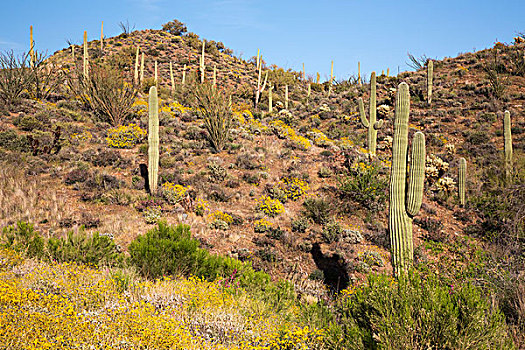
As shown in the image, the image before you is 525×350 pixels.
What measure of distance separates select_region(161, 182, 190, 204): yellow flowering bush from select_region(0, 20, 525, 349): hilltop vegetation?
9 centimetres

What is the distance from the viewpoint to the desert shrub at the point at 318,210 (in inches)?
422

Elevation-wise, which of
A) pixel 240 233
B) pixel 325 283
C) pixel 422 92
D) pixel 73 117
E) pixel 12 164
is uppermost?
pixel 422 92

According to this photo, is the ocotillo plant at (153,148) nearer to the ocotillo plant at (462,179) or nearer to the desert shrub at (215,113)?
the desert shrub at (215,113)

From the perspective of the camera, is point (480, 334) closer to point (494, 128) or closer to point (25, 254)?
point (25, 254)

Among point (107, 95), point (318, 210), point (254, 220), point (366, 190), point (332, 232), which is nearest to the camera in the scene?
point (332, 232)

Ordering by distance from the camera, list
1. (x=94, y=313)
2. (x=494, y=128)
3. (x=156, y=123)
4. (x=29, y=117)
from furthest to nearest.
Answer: (x=494, y=128) < (x=29, y=117) < (x=156, y=123) < (x=94, y=313)

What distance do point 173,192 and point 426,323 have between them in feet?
30.9

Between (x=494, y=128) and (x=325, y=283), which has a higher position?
(x=494, y=128)

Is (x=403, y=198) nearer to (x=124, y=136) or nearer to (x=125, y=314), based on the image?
(x=125, y=314)

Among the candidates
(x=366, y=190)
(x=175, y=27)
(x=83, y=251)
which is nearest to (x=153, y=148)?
(x=83, y=251)

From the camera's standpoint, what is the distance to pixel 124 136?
1542cm

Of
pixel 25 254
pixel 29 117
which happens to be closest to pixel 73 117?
pixel 29 117

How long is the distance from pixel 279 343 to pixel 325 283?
173 inches

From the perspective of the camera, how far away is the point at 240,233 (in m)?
9.53
